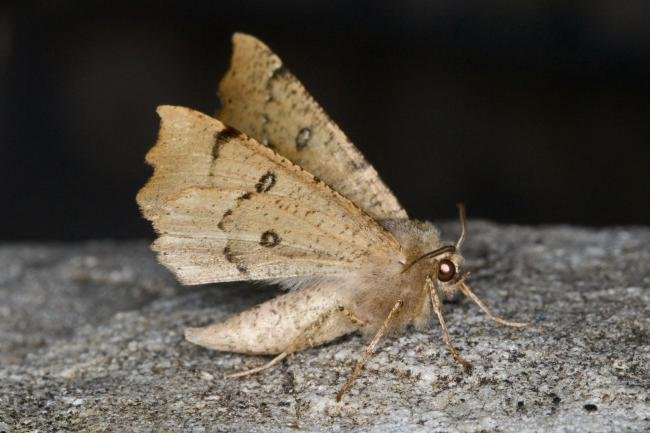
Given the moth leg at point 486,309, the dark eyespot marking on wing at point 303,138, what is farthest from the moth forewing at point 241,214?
the dark eyespot marking on wing at point 303,138

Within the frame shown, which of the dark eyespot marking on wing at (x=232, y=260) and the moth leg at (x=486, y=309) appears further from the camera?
the moth leg at (x=486, y=309)

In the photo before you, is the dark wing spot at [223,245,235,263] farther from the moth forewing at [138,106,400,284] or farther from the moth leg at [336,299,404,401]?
the moth leg at [336,299,404,401]

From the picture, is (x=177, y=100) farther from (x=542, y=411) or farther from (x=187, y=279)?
(x=542, y=411)

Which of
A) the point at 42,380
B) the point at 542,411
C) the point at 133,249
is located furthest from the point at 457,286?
the point at 133,249

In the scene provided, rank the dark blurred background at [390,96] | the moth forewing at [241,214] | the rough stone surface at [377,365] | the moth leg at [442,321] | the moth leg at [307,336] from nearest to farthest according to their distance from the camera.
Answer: the rough stone surface at [377,365] < the moth forewing at [241,214] < the moth leg at [442,321] < the moth leg at [307,336] < the dark blurred background at [390,96]

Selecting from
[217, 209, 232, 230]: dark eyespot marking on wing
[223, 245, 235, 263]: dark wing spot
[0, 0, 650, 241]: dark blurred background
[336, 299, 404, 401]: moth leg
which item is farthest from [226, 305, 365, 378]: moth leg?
[0, 0, 650, 241]: dark blurred background

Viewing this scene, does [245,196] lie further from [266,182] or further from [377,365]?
[377,365]

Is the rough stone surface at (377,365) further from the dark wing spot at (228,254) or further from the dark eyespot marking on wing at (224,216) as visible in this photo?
the dark eyespot marking on wing at (224,216)

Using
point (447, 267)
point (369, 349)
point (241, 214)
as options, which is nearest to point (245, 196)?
point (241, 214)
